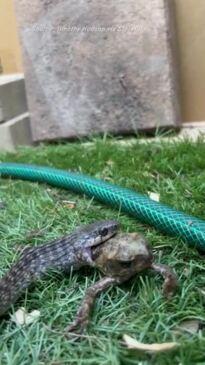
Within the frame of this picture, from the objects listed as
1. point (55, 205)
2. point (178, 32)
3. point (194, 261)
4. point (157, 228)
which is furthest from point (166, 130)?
point (194, 261)

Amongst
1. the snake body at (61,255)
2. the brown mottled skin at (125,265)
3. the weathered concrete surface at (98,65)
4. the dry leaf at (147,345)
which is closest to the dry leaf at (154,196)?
the snake body at (61,255)

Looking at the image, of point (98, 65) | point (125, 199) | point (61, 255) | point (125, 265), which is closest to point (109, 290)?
point (125, 265)

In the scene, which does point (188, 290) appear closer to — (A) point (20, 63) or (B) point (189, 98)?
(B) point (189, 98)

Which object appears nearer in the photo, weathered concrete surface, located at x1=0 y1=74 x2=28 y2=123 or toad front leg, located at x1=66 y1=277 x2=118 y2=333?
toad front leg, located at x1=66 y1=277 x2=118 y2=333

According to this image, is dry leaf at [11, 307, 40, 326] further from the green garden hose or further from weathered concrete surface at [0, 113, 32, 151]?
weathered concrete surface at [0, 113, 32, 151]

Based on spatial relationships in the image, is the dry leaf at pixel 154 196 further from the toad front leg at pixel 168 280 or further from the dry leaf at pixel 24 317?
the dry leaf at pixel 24 317

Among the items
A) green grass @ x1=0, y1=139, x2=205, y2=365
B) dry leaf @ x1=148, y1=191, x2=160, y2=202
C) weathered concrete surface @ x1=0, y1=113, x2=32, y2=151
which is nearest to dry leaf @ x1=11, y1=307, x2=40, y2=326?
green grass @ x1=0, y1=139, x2=205, y2=365

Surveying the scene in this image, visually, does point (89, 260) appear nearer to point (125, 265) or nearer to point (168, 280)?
point (125, 265)
